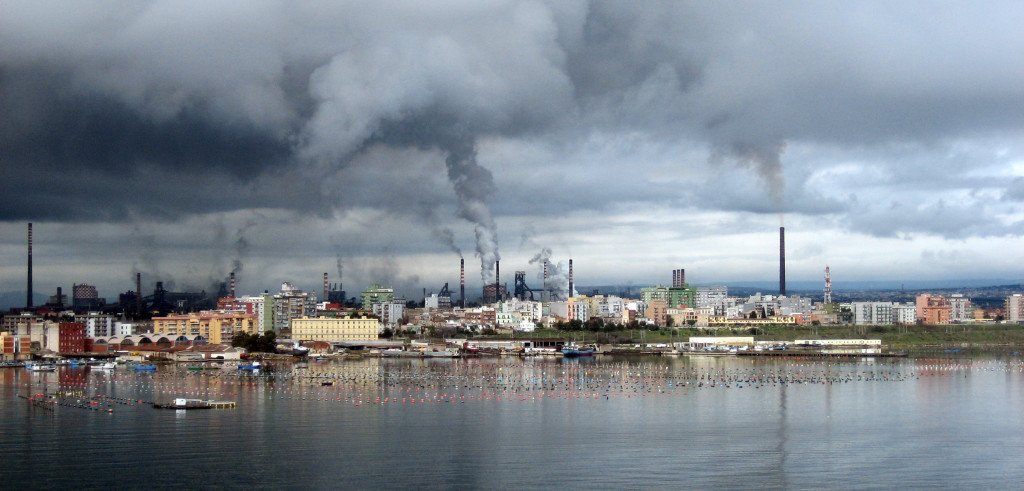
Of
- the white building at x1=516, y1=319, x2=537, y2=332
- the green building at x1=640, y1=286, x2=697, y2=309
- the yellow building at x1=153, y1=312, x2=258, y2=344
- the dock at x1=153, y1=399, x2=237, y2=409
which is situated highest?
the green building at x1=640, y1=286, x2=697, y2=309

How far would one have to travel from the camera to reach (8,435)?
30.9 metres

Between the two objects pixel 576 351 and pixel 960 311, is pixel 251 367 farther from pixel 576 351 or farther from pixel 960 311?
pixel 960 311

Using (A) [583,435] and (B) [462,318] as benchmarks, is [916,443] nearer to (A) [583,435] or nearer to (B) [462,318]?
(A) [583,435]

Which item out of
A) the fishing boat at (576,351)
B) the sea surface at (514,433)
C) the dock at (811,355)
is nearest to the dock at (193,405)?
the sea surface at (514,433)

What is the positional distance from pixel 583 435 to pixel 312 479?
10.6m

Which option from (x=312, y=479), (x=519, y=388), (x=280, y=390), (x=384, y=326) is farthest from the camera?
(x=384, y=326)

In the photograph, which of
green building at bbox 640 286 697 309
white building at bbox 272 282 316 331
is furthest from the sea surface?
green building at bbox 640 286 697 309

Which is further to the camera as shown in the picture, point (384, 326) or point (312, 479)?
point (384, 326)

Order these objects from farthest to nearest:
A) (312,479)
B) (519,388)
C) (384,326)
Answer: (384,326) < (519,388) < (312,479)

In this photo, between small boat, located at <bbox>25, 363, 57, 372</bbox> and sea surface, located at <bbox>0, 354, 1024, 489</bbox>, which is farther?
small boat, located at <bbox>25, 363, 57, 372</bbox>

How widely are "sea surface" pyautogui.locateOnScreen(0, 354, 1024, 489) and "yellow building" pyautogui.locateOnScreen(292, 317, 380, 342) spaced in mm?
43444

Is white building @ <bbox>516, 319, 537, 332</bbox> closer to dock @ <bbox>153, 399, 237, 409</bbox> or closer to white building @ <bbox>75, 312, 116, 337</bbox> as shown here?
white building @ <bbox>75, 312, 116, 337</bbox>

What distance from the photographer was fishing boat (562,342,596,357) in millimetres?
89875

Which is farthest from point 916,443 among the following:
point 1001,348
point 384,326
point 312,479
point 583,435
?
point 384,326
